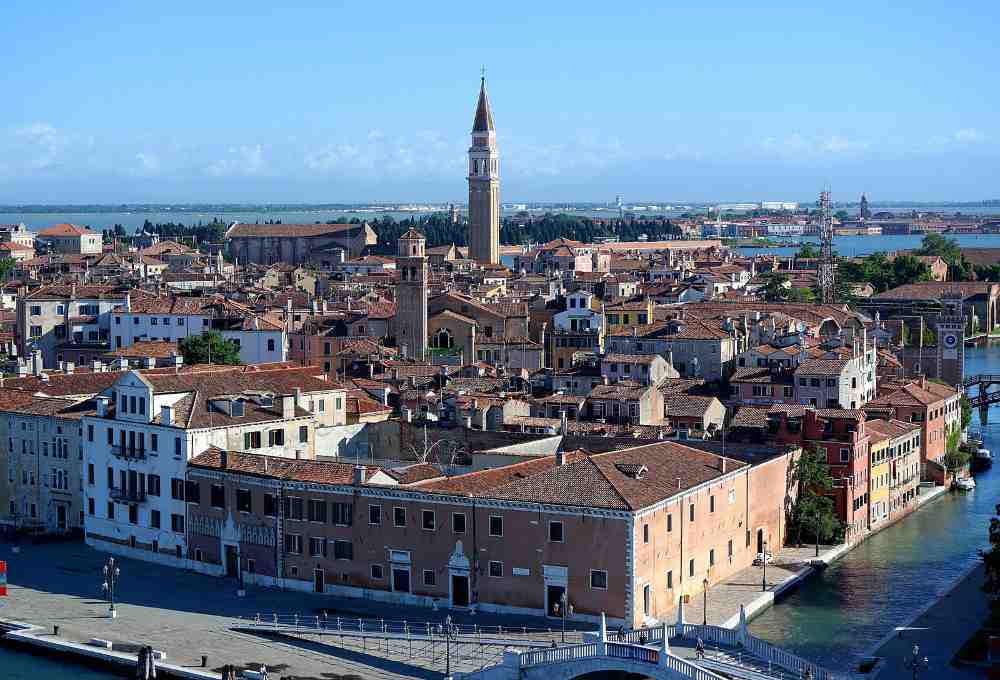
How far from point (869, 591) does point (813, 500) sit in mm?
2986

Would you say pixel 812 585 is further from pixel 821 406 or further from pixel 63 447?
pixel 63 447

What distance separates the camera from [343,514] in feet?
76.2

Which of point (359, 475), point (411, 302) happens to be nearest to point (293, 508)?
point (359, 475)

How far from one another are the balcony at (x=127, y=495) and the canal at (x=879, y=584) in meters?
9.43

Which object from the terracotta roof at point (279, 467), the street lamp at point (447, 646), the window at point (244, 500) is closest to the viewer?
the street lamp at point (447, 646)

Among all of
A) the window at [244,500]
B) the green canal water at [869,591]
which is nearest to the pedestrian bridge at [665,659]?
the green canal water at [869,591]

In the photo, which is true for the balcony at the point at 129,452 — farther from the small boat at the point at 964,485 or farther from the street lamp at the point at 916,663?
the small boat at the point at 964,485

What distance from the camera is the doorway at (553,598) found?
21453 millimetres

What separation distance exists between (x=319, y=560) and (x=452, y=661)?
4.32 metres

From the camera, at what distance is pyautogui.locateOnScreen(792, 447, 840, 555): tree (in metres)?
26.9

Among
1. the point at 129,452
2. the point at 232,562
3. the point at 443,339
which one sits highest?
the point at 129,452

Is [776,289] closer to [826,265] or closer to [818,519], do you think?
[826,265]

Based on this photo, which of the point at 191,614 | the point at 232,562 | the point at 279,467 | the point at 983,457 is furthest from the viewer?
the point at 983,457

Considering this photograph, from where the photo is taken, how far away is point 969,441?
3800 cm
